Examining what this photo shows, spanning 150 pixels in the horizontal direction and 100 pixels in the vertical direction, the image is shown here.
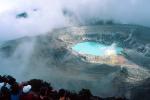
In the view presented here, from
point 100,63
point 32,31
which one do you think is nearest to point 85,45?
point 32,31

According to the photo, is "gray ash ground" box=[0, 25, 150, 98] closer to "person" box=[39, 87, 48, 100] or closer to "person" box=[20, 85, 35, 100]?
"person" box=[39, 87, 48, 100]

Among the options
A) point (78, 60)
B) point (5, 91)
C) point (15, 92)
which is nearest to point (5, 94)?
point (5, 91)

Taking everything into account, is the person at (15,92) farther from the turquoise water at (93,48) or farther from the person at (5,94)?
the turquoise water at (93,48)

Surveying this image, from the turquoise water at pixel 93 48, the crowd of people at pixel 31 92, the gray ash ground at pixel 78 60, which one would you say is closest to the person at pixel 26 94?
the crowd of people at pixel 31 92

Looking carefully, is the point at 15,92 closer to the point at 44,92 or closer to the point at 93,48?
the point at 44,92

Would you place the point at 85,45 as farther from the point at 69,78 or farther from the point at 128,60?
the point at 69,78

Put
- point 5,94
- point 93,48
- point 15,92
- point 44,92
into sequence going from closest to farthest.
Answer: point 15,92 < point 5,94 < point 44,92 < point 93,48
